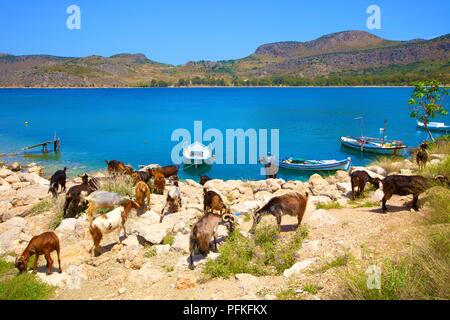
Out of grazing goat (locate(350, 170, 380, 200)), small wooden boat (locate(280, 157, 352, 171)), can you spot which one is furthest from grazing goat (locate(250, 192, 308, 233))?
small wooden boat (locate(280, 157, 352, 171))

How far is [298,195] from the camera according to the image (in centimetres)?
1023

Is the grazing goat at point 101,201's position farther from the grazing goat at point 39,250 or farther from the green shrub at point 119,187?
the grazing goat at point 39,250

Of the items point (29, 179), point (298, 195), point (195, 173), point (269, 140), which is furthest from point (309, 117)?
point (298, 195)

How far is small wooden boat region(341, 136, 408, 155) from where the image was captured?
3774 centimetres

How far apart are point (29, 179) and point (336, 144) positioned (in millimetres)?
35107

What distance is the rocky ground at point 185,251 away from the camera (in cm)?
752

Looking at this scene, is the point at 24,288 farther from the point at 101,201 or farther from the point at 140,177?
the point at 140,177

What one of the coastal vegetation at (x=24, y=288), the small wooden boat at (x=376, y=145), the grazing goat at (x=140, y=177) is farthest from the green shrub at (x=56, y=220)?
the small wooden boat at (x=376, y=145)

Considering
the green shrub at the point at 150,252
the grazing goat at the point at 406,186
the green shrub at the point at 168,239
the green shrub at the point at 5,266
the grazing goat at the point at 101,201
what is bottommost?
the green shrub at the point at 5,266

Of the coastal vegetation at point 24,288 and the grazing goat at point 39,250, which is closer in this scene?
the coastal vegetation at point 24,288

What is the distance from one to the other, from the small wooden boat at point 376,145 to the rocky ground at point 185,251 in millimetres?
26779

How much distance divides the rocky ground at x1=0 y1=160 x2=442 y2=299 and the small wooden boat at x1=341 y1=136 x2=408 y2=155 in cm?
2678

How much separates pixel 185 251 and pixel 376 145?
3443 centimetres

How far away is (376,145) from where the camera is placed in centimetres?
3959
